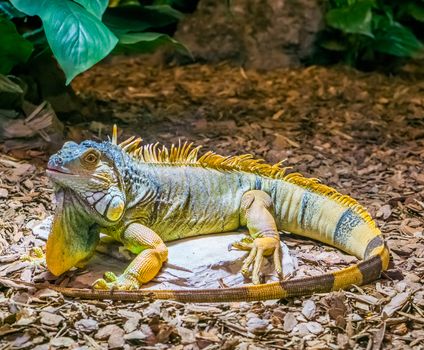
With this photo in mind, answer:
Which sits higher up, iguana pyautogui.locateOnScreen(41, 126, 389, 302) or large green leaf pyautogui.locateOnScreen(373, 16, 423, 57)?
large green leaf pyautogui.locateOnScreen(373, 16, 423, 57)

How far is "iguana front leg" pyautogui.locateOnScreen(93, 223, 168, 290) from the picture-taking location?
4238 millimetres

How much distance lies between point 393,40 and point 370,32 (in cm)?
87

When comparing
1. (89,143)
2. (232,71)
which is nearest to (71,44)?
(89,143)

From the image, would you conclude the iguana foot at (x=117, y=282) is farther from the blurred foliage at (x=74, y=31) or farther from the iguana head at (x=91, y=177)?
the blurred foliage at (x=74, y=31)

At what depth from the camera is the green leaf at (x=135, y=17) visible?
768cm

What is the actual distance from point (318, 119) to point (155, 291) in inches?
Result: 175

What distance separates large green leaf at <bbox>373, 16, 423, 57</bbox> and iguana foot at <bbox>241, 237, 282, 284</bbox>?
641cm

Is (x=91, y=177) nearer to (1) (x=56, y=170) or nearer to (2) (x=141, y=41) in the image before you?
(1) (x=56, y=170)

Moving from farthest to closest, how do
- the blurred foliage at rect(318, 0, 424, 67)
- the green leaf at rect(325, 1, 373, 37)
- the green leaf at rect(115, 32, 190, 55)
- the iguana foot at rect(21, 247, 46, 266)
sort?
Answer: the blurred foliage at rect(318, 0, 424, 67) → the green leaf at rect(325, 1, 373, 37) → the green leaf at rect(115, 32, 190, 55) → the iguana foot at rect(21, 247, 46, 266)

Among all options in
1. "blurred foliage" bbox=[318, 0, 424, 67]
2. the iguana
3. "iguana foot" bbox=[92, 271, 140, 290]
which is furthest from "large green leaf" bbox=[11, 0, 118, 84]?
"blurred foliage" bbox=[318, 0, 424, 67]

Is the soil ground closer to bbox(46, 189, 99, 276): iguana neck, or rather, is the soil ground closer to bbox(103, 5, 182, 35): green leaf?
bbox(46, 189, 99, 276): iguana neck

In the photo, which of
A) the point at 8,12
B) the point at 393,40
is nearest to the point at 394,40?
the point at 393,40

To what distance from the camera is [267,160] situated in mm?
6805

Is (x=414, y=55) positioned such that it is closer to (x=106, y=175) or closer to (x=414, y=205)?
(x=414, y=205)
